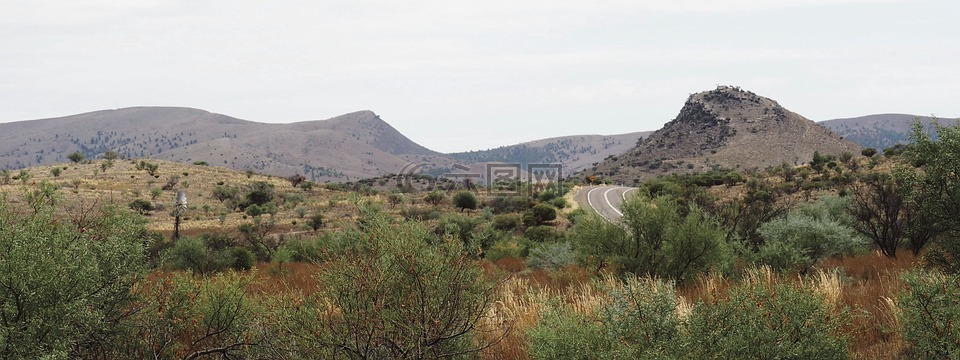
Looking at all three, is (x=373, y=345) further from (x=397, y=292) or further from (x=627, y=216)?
(x=627, y=216)

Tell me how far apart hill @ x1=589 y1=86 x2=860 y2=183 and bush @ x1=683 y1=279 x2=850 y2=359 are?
90.4 metres

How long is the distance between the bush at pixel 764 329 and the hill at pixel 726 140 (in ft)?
297

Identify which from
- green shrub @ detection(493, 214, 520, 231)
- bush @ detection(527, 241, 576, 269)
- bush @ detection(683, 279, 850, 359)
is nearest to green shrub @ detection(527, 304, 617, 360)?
bush @ detection(683, 279, 850, 359)

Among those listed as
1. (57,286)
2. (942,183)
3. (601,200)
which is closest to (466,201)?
(601,200)

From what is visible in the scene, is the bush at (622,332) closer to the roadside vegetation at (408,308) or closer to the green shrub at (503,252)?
the roadside vegetation at (408,308)

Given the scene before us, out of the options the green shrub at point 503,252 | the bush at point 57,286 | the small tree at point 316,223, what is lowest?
the small tree at point 316,223

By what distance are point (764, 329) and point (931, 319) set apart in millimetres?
1566

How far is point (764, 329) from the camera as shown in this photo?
5141mm

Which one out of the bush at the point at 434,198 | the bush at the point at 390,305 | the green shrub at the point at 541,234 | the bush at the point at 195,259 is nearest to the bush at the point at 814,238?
the bush at the point at 390,305

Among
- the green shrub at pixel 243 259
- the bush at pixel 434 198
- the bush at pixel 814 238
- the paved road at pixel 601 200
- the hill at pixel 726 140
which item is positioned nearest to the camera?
the bush at pixel 814 238

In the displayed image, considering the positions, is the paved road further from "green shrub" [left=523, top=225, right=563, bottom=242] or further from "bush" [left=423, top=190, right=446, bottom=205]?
"bush" [left=423, top=190, right=446, bottom=205]

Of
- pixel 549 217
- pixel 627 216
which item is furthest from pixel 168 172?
pixel 627 216

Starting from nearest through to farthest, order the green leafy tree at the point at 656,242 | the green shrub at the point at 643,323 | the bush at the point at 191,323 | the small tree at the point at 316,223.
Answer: the green shrub at the point at 643,323 < the bush at the point at 191,323 < the green leafy tree at the point at 656,242 < the small tree at the point at 316,223

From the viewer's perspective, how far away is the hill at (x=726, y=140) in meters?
97.2
